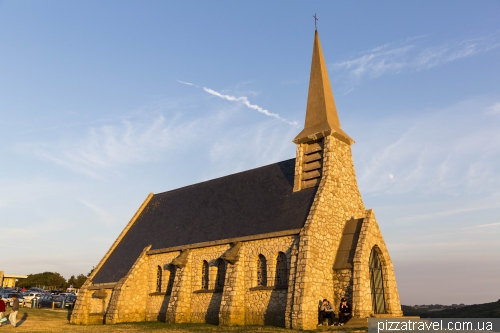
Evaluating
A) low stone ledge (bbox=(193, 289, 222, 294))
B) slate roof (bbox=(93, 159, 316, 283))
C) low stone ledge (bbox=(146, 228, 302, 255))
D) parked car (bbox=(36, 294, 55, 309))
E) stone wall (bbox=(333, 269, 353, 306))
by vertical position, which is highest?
slate roof (bbox=(93, 159, 316, 283))

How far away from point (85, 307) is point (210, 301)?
10.5 meters

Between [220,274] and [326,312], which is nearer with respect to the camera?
[326,312]

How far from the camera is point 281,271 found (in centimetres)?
2341

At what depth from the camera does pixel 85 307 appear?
1219 inches

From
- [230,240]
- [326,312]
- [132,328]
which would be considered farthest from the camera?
[230,240]

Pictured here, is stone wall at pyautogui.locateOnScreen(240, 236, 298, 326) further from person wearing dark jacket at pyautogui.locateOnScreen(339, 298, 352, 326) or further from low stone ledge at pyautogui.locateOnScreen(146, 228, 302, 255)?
person wearing dark jacket at pyautogui.locateOnScreen(339, 298, 352, 326)

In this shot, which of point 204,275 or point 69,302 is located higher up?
point 204,275

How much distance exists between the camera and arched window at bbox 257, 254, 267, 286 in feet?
79.1

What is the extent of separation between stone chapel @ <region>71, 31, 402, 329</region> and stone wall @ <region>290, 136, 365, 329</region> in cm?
6

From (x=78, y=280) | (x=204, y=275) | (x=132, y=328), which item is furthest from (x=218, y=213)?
(x=78, y=280)

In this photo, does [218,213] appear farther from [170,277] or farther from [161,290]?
[161,290]

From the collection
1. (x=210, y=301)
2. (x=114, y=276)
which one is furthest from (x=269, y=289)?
(x=114, y=276)

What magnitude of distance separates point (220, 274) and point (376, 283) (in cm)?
875

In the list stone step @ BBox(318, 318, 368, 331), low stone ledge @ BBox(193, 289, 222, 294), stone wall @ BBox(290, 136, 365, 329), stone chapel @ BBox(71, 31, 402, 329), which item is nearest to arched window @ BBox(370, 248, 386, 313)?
stone chapel @ BBox(71, 31, 402, 329)
